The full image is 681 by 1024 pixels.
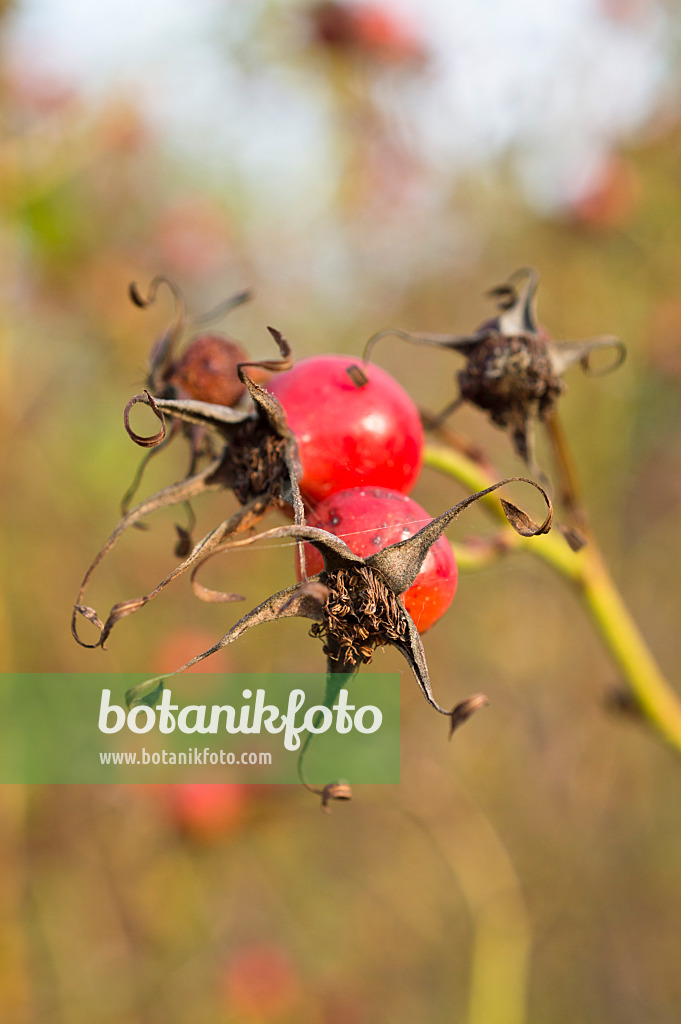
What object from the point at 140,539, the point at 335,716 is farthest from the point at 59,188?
the point at 335,716

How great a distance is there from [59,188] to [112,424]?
1040 millimetres

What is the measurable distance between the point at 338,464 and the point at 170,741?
5.12 ft

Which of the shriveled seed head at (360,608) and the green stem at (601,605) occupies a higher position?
the green stem at (601,605)

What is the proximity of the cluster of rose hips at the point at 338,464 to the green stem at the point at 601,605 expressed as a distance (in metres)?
0.08

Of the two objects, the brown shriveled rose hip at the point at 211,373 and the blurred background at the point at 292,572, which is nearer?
the brown shriveled rose hip at the point at 211,373

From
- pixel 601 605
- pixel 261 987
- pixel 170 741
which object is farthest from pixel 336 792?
pixel 261 987

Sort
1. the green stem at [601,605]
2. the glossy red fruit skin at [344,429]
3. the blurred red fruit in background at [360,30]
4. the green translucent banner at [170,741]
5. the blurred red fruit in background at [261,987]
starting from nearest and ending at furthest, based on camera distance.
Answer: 1. the glossy red fruit skin at [344,429]
2. the green stem at [601,605]
3. the green translucent banner at [170,741]
4. the blurred red fruit in background at [261,987]
5. the blurred red fruit in background at [360,30]

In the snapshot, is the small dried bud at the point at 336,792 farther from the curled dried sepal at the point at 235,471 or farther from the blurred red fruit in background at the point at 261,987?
the blurred red fruit in background at the point at 261,987

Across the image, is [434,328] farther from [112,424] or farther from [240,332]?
[112,424]

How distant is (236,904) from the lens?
9.80 feet

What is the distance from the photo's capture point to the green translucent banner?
164 cm

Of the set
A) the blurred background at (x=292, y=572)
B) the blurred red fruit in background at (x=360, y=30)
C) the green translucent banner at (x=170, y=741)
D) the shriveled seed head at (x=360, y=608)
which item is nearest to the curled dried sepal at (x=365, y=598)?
the shriveled seed head at (x=360, y=608)

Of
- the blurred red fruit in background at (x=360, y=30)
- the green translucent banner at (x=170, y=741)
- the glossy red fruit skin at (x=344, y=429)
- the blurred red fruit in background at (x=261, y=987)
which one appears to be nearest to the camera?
the glossy red fruit skin at (x=344, y=429)

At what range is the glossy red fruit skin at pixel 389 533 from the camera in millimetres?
651
